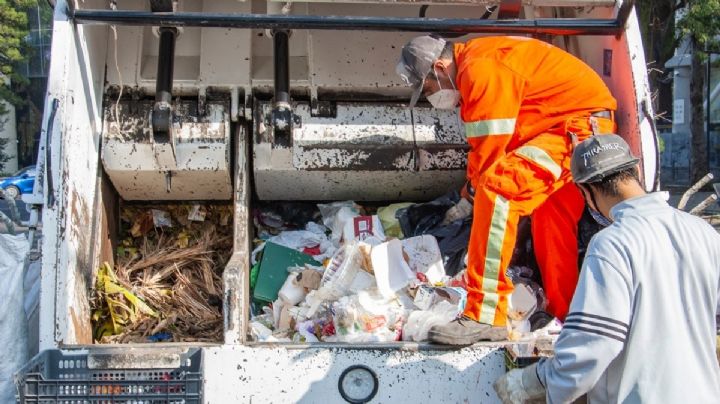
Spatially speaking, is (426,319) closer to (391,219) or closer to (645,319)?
(391,219)

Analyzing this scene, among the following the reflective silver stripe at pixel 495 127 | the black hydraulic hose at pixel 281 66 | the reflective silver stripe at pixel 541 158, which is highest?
the black hydraulic hose at pixel 281 66

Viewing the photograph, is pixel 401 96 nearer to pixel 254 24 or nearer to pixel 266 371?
pixel 254 24

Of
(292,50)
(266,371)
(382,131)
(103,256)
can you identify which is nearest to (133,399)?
(266,371)

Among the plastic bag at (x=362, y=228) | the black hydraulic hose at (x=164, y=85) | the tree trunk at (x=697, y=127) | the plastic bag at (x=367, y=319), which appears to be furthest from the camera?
the tree trunk at (x=697, y=127)

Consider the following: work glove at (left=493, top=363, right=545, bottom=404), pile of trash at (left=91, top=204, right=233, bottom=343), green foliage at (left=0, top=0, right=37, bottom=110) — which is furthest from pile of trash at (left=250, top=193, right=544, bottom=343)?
green foliage at (left=0, top=0, right=37, bottom=110)

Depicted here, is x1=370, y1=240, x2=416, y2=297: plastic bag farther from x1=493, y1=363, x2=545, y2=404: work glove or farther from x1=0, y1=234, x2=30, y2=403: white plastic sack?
x1=0, y1=234, x2=30, y2=403: white plastic sack

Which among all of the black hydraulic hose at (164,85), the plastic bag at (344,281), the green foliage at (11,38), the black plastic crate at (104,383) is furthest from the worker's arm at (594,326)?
the green foliage at (11,38)

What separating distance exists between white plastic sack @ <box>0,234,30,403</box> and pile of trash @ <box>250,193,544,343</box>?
35.7 inches

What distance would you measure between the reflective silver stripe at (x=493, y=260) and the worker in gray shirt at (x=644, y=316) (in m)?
0.85

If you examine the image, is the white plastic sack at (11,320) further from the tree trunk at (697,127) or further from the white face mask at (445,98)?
the tree trunk at (697,127)

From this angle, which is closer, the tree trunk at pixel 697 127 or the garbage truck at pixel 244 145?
the garbage truck at pixel 244 145

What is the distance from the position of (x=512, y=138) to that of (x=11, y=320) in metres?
2.04

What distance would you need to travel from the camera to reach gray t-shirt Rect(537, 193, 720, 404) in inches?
73.9

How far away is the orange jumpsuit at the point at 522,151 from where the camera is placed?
288 cm
